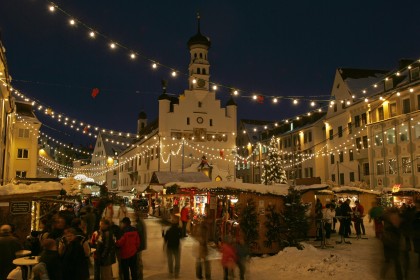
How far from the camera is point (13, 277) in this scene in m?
7.49

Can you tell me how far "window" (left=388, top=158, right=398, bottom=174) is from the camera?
113 feet

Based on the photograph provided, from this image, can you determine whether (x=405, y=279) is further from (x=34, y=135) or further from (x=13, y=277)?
(x=34, y=135)

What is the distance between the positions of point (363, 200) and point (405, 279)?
79.9ft

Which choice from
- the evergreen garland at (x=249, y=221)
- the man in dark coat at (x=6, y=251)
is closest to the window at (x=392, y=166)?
the evergreen garland at (x=249, y=221)

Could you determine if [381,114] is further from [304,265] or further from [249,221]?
[304,265]

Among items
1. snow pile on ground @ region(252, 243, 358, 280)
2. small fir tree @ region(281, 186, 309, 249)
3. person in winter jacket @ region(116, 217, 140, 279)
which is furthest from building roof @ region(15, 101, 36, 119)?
person in winter jacket @ region(116, 217, 140, 279)

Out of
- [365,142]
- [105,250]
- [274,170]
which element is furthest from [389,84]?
[105,250]

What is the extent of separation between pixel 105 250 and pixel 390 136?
103 ft

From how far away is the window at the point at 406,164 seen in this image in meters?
32.8

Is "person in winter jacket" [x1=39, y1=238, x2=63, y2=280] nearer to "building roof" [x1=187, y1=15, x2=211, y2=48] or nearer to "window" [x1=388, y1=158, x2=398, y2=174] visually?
"window" [x1=388, y1=158, x2=398, y2=174]

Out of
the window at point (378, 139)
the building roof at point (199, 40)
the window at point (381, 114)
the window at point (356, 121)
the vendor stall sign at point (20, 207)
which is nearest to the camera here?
the vendor stall sign at point (20, 207)

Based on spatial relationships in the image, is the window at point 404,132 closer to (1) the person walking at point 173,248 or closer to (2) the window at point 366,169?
(2) the window at point 366,169

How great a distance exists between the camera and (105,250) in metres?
9.05

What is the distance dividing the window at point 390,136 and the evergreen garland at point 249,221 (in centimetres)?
2421
